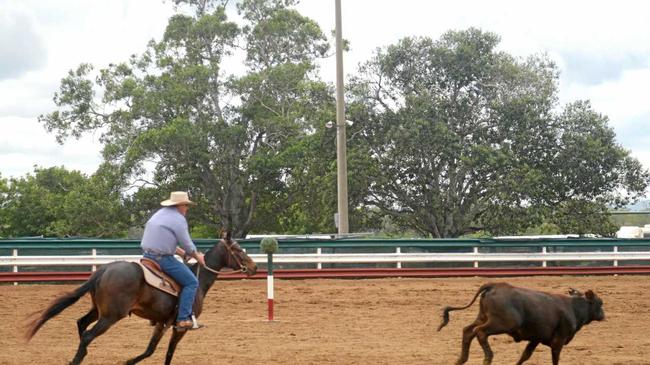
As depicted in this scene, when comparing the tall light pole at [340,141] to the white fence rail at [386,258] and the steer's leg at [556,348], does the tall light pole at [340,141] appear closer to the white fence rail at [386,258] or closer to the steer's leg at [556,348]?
the white fence rail at [386,258]

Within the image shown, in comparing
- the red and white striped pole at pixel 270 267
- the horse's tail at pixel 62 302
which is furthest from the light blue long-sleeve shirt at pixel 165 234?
the red and white striped pole at pixel 270 267

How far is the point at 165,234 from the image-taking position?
12.8 meters

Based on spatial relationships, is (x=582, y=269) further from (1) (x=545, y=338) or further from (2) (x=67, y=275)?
(1) (x=545, y=338)

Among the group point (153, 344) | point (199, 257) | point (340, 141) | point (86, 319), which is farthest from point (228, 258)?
point (340, 141)

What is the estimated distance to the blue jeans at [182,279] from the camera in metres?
12.9

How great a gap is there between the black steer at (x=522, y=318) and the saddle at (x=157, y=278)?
3.59m

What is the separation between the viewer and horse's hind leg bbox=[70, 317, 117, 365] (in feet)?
39.4

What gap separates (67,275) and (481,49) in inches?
781

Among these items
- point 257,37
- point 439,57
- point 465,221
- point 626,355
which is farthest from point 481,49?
point 626,355

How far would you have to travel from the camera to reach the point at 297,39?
Result: 4512 centimetres

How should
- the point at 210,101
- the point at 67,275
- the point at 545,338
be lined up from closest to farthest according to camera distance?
the point at 545,338
the point at 67,275
the point at 210,101

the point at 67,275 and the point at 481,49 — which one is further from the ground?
the point at 481,49

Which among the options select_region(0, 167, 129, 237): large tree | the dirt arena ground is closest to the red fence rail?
the dirt arena ground

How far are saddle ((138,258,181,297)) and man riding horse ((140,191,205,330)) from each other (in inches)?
Result: 2.1
